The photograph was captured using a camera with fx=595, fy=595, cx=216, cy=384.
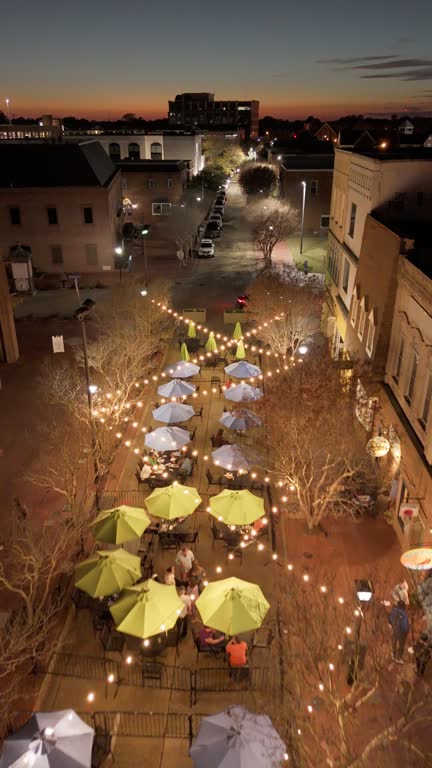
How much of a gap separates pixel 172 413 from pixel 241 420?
253 cm

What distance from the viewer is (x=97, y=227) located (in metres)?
45.4

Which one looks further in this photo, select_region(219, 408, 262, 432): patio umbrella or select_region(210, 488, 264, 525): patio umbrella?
select_region(219, 408, 262, 432): patio umbrella

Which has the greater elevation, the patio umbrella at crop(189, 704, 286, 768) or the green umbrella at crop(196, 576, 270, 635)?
the patio umbrella at crop(189, 704, 286, 768)

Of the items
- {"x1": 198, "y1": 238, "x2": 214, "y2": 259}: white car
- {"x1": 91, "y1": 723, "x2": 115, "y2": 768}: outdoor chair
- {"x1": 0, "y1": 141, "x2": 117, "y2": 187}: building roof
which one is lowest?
{"x1": 198, "y1": 238, "x2": 214, "y2": 259}: white car

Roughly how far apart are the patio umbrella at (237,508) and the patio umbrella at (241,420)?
4.86m

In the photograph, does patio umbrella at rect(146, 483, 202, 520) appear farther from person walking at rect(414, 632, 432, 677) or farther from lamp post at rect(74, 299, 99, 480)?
person walking at rect(414, 632, 432, 677)

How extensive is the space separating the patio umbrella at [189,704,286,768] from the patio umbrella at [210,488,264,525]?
6.11 metres

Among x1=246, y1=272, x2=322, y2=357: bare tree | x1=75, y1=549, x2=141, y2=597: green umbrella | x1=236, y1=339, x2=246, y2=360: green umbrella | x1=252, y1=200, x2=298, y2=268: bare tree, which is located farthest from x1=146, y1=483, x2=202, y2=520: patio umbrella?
x1=252, y1=200, x2=298, y2=268: bare tree

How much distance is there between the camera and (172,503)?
638 inches

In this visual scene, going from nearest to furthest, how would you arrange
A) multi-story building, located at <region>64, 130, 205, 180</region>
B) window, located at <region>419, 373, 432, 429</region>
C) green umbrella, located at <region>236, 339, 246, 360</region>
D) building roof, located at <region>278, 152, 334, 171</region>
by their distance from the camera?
A: window, located at <region>419, 373, 432, 429</region>, green umbrella, located at <region>236, 339, 246, 360</region>, building roof, located at <region>278, 152, 334, 171</region>, multi-story building, located at <region>64, 130, 205, 180</region>

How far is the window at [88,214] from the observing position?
44969 mm

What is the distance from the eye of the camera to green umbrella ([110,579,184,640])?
40.3 feet

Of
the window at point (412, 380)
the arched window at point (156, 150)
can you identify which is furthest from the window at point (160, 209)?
the window at point (412, 380)

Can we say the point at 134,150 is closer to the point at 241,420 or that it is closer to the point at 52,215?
the point at 52,215
